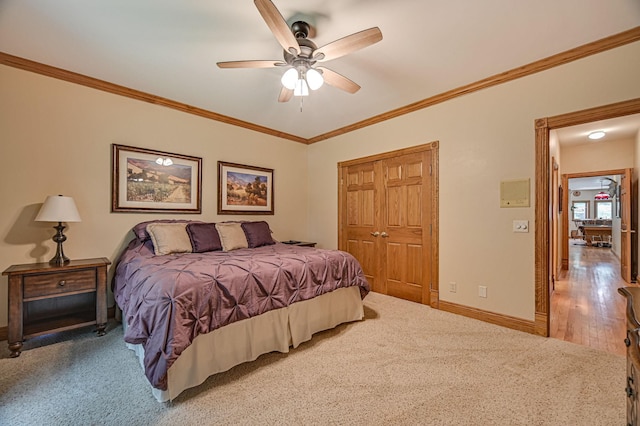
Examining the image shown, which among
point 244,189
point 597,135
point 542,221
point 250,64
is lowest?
point 542,221

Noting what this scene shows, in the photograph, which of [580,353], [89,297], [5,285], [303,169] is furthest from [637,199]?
[5,285]

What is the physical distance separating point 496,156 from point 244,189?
3331 mm

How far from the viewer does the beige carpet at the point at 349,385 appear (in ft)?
5.11

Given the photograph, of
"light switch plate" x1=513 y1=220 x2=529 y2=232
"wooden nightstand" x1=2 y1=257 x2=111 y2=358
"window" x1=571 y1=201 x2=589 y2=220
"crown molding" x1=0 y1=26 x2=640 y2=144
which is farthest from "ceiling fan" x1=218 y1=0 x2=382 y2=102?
"window" x1=571 y1=201 x2=589 y2=220

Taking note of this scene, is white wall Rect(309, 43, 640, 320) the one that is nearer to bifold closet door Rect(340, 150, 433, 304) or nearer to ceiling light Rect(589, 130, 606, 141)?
bifold closet door Rect(340, 150, 433, 304)

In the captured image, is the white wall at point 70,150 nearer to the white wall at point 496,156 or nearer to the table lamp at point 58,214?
the table lamp at point 58,214

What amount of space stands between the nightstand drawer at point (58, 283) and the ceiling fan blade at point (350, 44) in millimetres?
2814

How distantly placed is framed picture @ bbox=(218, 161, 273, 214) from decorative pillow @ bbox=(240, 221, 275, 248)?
53 cm

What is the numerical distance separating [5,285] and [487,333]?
4.56 meters

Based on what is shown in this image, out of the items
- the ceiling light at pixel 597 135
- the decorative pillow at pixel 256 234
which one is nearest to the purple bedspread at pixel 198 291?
the decorative pillow at pixel 256 234

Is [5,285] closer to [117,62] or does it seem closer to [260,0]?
[117,62]

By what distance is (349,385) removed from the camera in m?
1.85

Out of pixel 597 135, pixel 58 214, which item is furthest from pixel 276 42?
pixel 597 135

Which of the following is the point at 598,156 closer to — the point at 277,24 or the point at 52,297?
the point at 277,24
